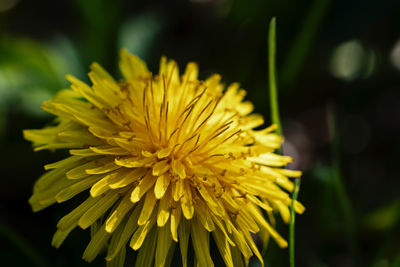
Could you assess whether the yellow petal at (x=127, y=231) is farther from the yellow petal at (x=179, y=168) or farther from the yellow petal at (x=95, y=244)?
the yellow petal at (x=179, y=168)

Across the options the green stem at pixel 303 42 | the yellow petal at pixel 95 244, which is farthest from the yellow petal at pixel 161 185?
the green stem at pixel 303 42

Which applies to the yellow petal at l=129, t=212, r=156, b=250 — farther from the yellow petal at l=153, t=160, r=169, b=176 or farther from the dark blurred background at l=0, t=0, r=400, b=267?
the dark blurred background at l=0, t=0, r=400, b=267

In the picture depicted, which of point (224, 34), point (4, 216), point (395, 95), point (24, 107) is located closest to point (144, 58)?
point (224, 34)

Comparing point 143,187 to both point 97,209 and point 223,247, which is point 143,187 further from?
point 223,247

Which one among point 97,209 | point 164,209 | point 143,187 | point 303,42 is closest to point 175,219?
point 164,209

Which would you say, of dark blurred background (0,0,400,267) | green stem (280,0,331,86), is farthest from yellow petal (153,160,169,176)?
green stem (280,0,331,86)
